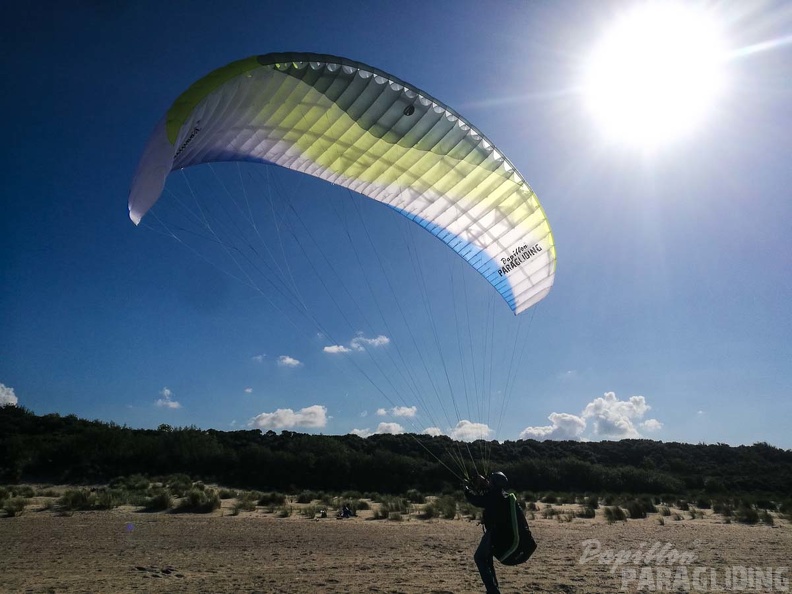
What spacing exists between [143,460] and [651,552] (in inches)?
827

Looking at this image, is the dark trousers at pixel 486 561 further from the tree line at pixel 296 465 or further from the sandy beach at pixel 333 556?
the tree line at pixel 296 465

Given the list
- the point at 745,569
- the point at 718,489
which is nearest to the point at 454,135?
the point at 745,569

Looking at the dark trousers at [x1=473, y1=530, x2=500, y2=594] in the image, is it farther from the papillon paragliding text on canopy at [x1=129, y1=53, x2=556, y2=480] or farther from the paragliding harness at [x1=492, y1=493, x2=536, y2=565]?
the papillon paragliding text on canopy at [x1=129, y1=53, x2=556, y2=480]

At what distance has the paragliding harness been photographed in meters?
5.10

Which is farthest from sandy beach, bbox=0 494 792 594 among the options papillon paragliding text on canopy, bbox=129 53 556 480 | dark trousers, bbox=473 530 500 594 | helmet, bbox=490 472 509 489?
papillon paragliding text on canopy, bbox=129 53 556 480

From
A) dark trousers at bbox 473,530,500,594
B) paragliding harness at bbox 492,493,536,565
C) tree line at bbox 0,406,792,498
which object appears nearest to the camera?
paragliding harness at bbox 492,493,536,565

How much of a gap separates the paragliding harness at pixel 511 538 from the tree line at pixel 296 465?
41.2 feet

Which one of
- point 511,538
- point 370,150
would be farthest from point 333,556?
point 370,150

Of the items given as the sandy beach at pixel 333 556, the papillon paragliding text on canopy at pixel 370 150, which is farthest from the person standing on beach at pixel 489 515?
the papillon paragliding text on canopy at pixel 370 150

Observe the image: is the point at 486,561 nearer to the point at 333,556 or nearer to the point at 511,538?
the point at 511,538

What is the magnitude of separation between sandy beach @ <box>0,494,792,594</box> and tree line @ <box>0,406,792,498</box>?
7834mm

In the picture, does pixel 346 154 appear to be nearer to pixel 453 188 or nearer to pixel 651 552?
pixel 453 188

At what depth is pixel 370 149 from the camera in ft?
26.2

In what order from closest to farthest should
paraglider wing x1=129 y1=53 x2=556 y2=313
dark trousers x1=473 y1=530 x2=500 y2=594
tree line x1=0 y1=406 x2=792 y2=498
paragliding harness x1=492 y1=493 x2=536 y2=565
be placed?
paragliding harness x1=492 y1=493 x2=536 y2=565 < dark trousers x1=473 y1=530 x2=500 y2=594 < paraglider wing x1=129 y1=53 x2=556 y2=313 < tree line x1=0 y1=406 x2=792 y2=498
